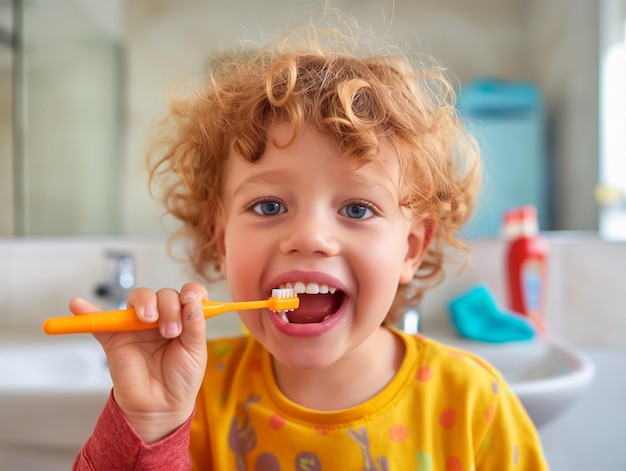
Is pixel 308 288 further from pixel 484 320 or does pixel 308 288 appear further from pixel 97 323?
pixel 484 320

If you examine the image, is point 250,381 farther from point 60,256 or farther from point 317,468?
point 60,256

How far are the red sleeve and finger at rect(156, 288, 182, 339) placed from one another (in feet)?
0.29

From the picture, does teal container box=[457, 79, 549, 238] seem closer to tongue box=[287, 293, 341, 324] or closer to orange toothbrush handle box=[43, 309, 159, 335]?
tongue box=[287, 293, 341, 324]

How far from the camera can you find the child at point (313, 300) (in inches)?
20.8

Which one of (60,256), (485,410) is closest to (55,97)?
(60,256)

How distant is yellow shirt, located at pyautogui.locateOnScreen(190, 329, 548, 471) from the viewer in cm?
61

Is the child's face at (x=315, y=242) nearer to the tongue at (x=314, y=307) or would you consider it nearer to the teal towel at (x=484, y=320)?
the tongue at (x=314, y=307)

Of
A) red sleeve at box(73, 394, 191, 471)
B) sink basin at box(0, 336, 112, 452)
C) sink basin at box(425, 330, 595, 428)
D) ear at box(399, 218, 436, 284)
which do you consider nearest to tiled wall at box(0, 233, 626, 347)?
sink basin at box(425, 330, 595, 428)

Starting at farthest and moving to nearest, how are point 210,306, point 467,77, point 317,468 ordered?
point 467,77 < point 317,468 < point 210,306

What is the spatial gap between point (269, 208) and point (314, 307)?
110 millimetres

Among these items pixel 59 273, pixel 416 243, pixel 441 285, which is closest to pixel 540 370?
pixel 441 285

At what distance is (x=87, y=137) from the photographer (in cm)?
130

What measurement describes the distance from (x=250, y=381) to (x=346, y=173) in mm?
291

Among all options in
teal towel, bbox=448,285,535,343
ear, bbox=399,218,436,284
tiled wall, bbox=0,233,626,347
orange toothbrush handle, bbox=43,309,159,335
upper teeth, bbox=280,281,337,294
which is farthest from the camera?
tiled wall, bbox=0,233,626,347
